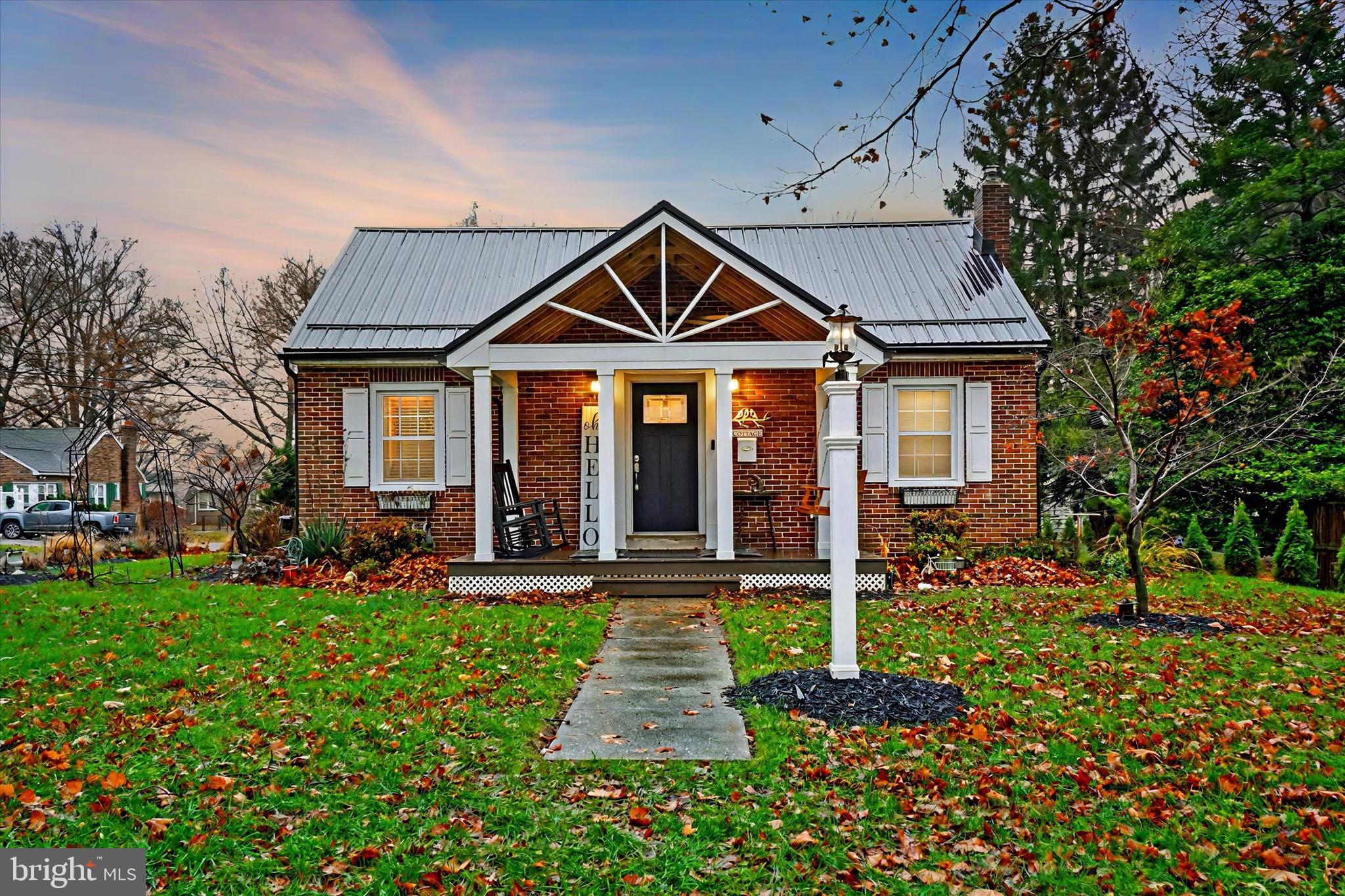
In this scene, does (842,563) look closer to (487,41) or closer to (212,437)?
(487,41)

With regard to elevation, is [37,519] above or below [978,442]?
below

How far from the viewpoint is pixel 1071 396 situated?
17.7 meters

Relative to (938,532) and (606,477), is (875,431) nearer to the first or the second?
(938,532)

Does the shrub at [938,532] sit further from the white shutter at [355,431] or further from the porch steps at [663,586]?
the white shutter at [355,431]

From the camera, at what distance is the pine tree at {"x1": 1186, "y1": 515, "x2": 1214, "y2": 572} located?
11.5 metres

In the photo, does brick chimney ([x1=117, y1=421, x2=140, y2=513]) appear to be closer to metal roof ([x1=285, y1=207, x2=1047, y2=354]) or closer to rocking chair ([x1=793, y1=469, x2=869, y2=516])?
metal roof ([x1=285, y1=207, x2=1047, y2=354])

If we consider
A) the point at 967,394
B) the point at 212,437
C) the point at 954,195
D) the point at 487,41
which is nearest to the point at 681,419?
the point at 967,394

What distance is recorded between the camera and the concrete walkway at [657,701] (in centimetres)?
459

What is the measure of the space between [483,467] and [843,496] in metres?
5.35

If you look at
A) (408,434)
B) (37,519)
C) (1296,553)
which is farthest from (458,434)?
(37,519)

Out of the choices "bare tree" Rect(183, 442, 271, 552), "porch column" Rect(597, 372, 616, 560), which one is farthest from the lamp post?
"bare tree" Rect(183, 442, 271, 552)

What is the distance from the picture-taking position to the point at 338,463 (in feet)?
39.9

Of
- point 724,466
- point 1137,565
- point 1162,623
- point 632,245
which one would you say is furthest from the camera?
point 724,466

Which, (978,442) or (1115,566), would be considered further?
(978,442)
